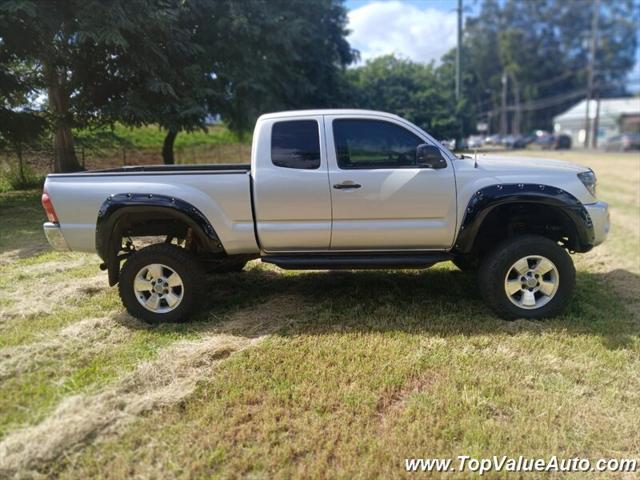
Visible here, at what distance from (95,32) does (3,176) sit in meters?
6.54

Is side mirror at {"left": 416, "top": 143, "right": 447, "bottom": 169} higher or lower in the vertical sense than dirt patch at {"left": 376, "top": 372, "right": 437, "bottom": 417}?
higher

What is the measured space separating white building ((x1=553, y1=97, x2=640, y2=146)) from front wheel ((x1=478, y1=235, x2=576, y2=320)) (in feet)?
195

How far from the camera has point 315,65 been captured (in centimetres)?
1886

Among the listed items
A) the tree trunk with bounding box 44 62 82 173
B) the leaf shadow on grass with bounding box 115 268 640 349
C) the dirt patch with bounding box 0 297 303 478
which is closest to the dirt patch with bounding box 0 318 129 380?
the leaf shadow on grass with bounding box 115 268 640 349

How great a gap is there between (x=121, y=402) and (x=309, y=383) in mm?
1248

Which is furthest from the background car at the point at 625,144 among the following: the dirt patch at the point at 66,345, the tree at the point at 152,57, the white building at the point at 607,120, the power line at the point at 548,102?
the power line at the point at 548,102

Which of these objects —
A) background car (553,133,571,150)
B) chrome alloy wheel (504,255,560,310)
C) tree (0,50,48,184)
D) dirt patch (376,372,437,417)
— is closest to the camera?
dirt patch (376,372,437,417)

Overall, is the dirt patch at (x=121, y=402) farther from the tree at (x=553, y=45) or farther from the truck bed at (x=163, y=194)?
the tree at (x=553, y=45)

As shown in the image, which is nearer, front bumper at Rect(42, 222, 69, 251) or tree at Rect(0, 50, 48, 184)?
front bumper at Rect(42, 222, 69, 251)

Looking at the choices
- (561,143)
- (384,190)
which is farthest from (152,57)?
(561,143)

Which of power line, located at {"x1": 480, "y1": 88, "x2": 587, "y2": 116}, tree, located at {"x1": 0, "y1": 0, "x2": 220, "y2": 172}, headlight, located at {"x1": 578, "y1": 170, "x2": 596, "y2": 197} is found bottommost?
headlight, located at {"x1": 578, "y1": 170, "x2": 596, "y2": 197}

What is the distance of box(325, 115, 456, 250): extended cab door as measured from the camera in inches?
170

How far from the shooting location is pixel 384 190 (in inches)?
170

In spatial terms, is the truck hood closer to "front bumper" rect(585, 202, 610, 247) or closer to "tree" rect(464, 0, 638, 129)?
"front bumper" rect(585, 202, 610, 247)
